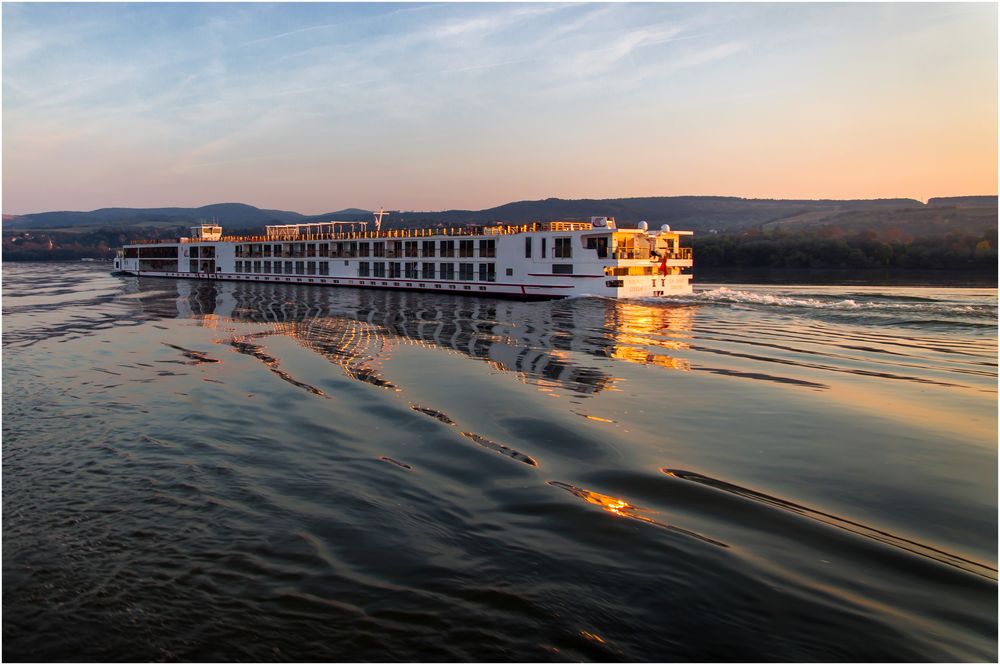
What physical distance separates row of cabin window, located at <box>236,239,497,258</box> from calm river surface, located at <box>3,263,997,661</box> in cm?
4202

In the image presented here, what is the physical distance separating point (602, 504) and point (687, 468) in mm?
2615

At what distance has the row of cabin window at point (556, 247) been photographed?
177 ft

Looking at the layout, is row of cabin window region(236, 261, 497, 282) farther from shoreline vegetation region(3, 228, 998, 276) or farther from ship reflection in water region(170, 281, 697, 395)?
shoreline vegetation region(3, 228, 998, 276)

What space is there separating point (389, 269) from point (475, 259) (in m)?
14.8

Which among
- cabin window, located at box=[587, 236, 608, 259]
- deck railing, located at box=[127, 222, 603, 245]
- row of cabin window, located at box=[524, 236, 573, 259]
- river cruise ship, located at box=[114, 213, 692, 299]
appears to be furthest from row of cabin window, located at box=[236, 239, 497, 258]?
cabin window, located at box=[587, 236, 608, 259]

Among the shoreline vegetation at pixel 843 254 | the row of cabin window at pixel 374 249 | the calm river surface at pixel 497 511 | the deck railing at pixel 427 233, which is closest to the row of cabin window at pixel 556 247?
the deck railing at pixel 427 233

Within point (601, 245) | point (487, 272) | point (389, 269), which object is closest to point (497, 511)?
point (601, 245)

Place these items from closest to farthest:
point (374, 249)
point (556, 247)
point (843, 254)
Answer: point (556, 247) < point (374, 249) < point (843, 254)

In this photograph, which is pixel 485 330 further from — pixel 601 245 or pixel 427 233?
pixel 427 233

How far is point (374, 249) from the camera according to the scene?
75625 millimetres

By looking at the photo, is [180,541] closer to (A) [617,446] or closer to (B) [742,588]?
(B) [742,588]

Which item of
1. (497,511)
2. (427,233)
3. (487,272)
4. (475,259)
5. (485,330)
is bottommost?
(497,511)

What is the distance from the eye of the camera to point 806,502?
10.5 metres

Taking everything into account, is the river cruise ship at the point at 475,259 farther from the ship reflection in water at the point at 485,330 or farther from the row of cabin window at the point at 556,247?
the ship reflection in water at the point at 485,330
